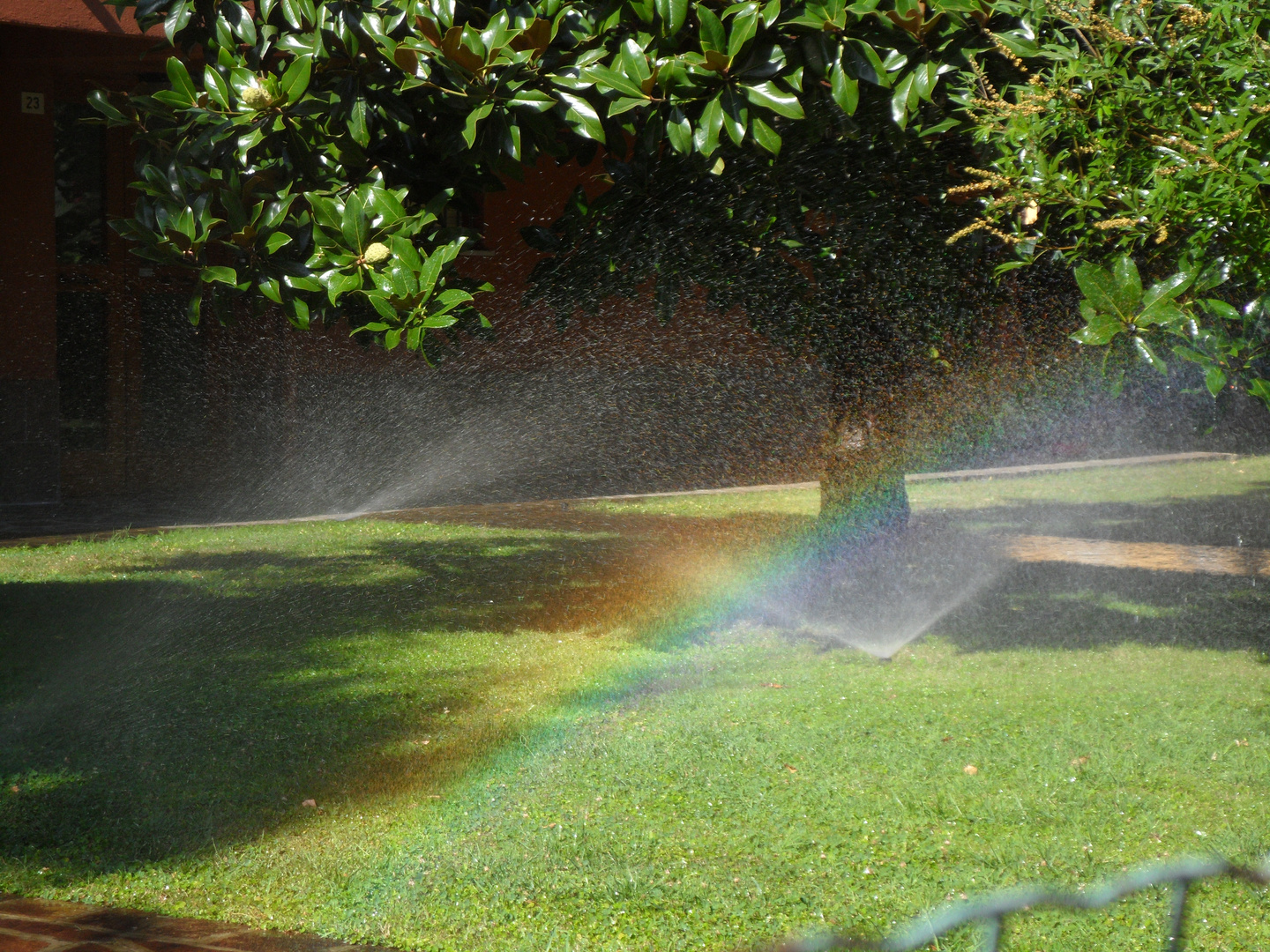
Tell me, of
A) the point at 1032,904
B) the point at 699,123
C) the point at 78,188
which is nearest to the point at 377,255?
the point at 699,123

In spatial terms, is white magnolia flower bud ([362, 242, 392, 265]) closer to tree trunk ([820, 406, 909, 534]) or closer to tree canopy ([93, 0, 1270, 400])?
tree canopy ([93, 0, 1270, 400])

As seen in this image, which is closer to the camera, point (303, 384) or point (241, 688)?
point (241, 688)

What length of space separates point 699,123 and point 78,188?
11.5 m

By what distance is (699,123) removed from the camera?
4.24 m

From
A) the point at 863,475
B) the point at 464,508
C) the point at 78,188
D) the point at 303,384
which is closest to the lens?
the point at 863,475

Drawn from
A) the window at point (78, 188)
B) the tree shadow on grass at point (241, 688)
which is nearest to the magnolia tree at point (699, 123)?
the tree shadow on grass at point (241, 688)

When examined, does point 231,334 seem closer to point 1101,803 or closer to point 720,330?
point 720,330

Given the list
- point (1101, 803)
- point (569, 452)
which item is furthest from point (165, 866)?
point (569, 452)

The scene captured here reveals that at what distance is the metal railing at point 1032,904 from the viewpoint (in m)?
3.08

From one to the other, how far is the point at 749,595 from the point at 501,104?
4.35 meters

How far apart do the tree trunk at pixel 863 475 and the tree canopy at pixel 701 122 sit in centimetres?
276

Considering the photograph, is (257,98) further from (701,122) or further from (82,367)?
(82,367)

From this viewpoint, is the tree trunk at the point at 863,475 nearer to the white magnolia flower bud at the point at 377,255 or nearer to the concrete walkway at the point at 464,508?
the white magnolia flower bud at the point at 377,255

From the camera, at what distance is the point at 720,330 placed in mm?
15805
